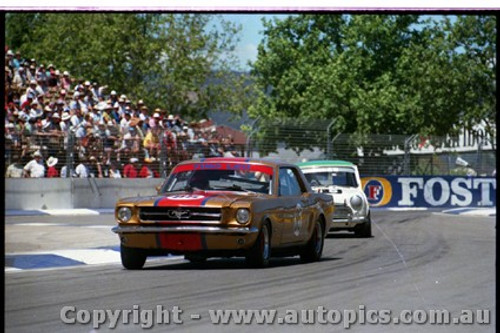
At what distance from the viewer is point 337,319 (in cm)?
644

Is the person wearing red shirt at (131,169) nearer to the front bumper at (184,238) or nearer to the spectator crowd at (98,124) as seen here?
the spectator crowd at (98,124)

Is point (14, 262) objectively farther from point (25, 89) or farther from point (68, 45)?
point (68, 45)

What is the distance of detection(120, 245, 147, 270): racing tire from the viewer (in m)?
8.60

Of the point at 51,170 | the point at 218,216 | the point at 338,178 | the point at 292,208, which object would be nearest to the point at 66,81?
the point at 218,216

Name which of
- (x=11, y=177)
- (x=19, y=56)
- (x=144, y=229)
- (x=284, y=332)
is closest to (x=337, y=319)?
(x=284, y=332)

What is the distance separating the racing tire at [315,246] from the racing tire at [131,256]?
1.80 metres

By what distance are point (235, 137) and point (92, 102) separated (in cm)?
237

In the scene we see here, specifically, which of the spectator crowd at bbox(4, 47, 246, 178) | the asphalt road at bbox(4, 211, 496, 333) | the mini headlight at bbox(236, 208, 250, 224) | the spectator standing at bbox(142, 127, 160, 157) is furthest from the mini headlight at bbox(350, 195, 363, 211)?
the mini headlight at bbox(236, 208, 250, 224)

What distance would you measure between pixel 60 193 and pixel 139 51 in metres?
7.90

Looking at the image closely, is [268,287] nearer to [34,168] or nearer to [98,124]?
[98,124]

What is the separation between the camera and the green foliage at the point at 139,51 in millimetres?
7261

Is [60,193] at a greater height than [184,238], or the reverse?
[60,193]

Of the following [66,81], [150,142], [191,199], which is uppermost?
[66,81]

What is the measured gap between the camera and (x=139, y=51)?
305 inches
